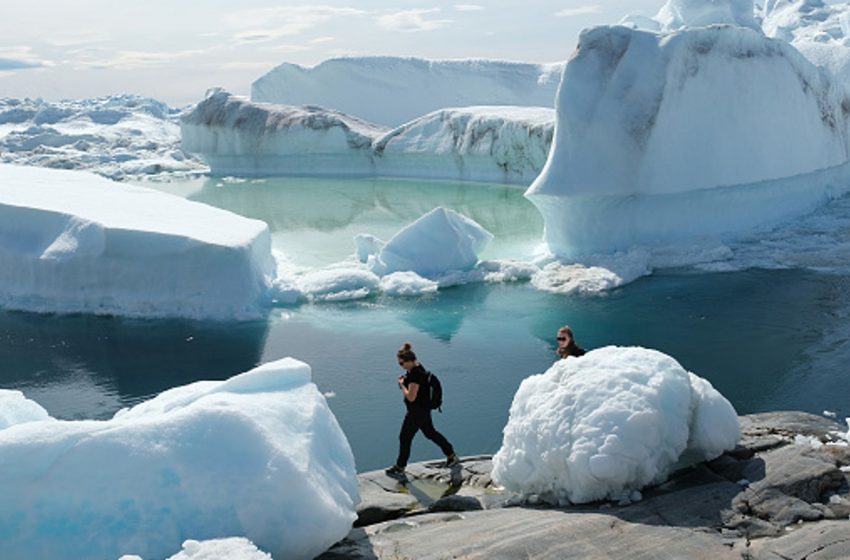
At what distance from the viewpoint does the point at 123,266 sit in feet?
36.5

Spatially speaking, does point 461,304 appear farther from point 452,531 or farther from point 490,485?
point 452,531

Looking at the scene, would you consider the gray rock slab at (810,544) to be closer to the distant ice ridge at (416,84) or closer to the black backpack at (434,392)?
the black backpack at (434,392)

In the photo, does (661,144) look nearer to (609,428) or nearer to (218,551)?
(609,428)

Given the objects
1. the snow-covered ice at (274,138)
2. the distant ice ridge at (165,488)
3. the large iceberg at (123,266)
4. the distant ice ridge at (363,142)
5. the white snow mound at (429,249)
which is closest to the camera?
the distant ice ridge at (165,488)

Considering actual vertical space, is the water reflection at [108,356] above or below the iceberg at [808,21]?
below

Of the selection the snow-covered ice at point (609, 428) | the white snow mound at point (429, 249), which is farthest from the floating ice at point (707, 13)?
the snow-covered ice at point (609, 428)

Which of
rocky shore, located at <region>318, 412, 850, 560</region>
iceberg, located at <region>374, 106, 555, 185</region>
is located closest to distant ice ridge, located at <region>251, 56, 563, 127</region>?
iceberg, located at <region>374, 106, 555, 185</region>

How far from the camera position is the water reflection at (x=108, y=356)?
26.7 ft

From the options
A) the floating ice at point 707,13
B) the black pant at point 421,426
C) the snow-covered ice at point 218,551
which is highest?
the floating ice at point 707,13

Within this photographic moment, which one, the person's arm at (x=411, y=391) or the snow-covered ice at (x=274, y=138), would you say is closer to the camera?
the person's arm at (x=411, y=391)

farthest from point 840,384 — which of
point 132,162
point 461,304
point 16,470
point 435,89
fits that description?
point 132,162

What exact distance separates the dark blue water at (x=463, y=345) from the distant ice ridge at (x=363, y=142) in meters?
11.7

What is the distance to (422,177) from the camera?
26.7 m

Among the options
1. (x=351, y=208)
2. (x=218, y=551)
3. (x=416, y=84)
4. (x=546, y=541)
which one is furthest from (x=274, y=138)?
(x=218, y=551)
